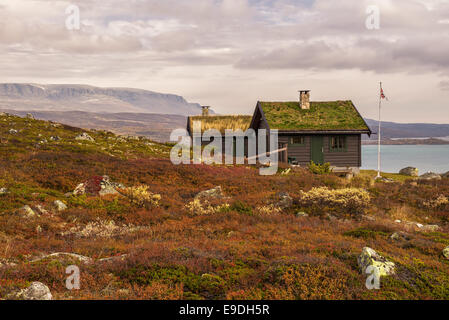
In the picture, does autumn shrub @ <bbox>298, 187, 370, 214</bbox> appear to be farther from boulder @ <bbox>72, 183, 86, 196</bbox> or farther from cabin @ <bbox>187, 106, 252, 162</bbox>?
cabin @ <bbox>187, 106, 252, 162</bbox>

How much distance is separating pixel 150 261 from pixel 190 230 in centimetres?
467

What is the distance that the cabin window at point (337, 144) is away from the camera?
33000 mm

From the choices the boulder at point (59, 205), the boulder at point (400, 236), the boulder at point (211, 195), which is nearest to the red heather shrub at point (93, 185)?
the boulder at point (59, 205)

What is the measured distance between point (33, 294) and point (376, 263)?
7.00 metres

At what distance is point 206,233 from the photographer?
12.5 meters

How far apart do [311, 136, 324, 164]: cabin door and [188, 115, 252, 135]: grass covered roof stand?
15833 mm

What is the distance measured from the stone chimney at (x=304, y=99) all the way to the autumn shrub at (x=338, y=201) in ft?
65.3

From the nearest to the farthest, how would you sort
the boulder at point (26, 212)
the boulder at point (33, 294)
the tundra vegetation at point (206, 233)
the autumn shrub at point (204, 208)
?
the boulder at point (33, 294) < the tundra vegetation at point (206, 233) < the boulder at point (26, 212) < the autumn shrub at point (204, 208)

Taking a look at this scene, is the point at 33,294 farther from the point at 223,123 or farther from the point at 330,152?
the point at 223,123

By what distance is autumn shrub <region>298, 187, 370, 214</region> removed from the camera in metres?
15.9

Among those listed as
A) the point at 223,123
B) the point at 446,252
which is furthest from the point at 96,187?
the point at 223,123

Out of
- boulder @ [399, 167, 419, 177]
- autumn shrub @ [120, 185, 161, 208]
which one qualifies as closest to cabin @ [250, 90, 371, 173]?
boulder @ [399, 167, 419, 177]

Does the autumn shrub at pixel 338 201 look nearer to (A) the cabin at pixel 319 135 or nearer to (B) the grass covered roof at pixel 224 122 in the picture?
A: (A) the cabin at pixel 319 135

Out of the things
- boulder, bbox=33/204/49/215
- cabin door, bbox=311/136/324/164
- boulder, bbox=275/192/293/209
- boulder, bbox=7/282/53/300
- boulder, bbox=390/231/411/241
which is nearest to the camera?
boulder, bbox=7/282/53/300
